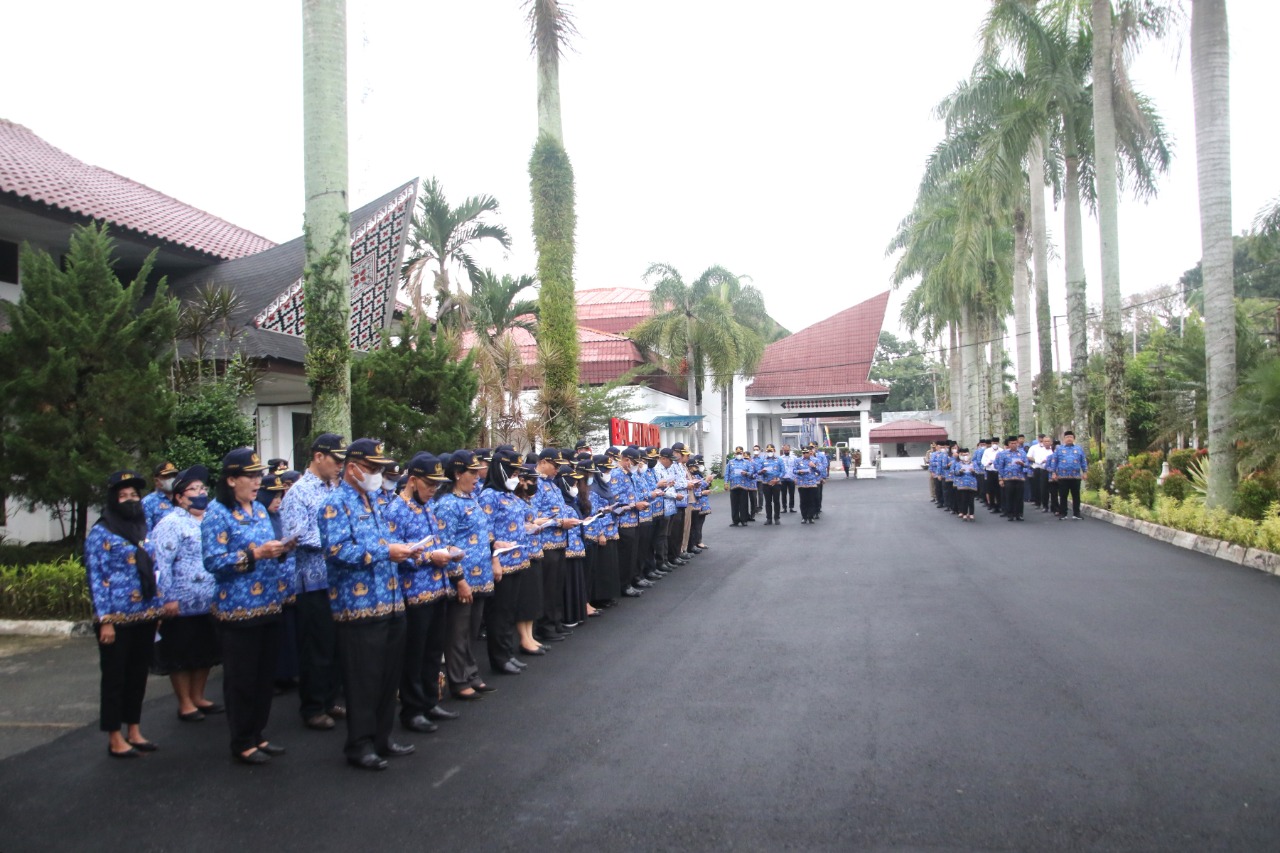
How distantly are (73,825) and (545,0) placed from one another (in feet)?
53.2

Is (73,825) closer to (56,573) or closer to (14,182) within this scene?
(56,573)

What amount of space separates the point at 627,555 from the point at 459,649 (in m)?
4.70

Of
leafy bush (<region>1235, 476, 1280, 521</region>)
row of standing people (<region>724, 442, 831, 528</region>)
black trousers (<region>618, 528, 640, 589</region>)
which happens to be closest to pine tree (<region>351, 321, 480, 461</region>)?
black trousers (<region>618, 528, 640, 589</region>)

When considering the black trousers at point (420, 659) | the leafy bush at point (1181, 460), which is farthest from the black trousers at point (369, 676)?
the leafy bush at point (1181, 460)

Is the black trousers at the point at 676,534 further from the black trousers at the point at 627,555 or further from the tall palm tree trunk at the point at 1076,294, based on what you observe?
the tall palm tree trunk at the point at 1076,294

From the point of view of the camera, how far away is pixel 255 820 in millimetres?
4383

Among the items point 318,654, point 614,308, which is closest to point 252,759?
point 318,654

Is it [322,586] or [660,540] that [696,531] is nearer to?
[660,540]

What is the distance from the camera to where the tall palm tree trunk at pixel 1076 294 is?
21.9 m

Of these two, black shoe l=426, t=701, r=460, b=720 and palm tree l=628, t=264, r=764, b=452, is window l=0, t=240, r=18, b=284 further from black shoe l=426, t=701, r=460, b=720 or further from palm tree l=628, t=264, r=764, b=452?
palm tree l=628, t=264, r=764, b=452

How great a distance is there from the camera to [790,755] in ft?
16.3

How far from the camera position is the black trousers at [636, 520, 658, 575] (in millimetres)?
11688

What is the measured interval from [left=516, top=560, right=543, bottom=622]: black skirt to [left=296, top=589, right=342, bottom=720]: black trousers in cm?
189

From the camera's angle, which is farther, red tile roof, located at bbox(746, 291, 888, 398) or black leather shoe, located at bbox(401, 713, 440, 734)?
red tile roof, located at bbox(746, 291, 888, 398)
